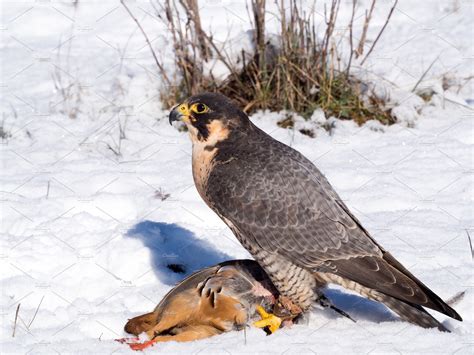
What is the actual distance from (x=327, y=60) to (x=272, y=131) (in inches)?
29.4

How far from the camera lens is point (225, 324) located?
152 inches

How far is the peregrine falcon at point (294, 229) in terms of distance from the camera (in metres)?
3.84

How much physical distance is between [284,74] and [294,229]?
7.80 ft

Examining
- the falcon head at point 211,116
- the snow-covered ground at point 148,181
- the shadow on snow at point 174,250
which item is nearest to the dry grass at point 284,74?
the snow-covered ground at point 148,181

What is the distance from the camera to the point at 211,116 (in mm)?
4148

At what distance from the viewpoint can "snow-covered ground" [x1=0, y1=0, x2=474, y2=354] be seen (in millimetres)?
3934

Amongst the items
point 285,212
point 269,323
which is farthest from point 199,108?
point 269,323

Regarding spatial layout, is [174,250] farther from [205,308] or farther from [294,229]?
[294,229]

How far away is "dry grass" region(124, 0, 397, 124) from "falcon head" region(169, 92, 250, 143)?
1.91m

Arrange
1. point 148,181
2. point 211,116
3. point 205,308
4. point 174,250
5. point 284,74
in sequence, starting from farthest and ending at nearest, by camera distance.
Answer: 1. point 284,74
2. point 148,181
3. point 174,250
4. point 211,116
5. point 205,308

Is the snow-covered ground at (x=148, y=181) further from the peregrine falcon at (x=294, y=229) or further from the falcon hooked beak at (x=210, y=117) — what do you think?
the falcon hooked beak at (x=210, y=117)

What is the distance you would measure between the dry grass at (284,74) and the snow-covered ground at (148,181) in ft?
0.54

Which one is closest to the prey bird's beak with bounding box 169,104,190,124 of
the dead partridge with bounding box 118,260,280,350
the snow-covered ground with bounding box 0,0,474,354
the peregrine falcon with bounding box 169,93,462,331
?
the peregrine falcon with bounding box 169,93,462,331

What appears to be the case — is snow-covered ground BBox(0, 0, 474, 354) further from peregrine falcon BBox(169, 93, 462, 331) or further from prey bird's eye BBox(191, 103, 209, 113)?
prey bird's eye BBox(191, 103, 209, 113)
